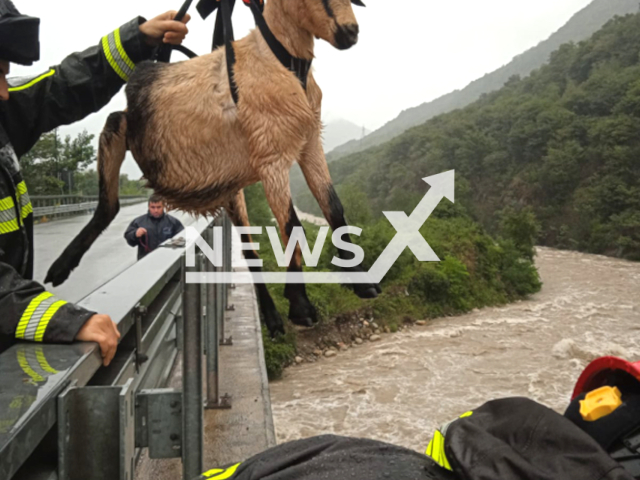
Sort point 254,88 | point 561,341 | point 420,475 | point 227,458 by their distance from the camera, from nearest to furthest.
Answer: point 420,475, point 254,88, point 227,458, point 561,341

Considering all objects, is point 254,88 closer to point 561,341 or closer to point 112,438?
point 112,438

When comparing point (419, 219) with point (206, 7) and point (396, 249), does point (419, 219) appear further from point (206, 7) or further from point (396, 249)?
point (206, 7)

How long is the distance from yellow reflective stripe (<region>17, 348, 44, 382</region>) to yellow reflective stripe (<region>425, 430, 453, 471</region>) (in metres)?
0.50

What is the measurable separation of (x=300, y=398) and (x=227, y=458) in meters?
6.10

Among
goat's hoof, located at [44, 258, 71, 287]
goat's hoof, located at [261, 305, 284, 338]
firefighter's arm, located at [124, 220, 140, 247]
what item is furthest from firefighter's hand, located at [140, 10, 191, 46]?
firefighter's arm, located at [124, 220, 140, 247]

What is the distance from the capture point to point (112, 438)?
2.40ft

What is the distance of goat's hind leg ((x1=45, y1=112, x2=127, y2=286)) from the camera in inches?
45.1

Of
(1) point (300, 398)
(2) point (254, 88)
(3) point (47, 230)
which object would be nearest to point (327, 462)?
(2) point (254, 88)

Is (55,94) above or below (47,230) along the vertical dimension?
above

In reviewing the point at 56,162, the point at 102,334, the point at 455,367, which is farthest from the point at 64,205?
the point at 455,367

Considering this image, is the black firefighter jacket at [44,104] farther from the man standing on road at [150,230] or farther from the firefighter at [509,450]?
the man standing on road at [150,230]

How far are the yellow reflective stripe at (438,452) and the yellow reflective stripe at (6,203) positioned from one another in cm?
79

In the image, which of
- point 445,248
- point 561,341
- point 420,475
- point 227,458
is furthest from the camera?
point 445,248

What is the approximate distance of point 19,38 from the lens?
0.88 metres
